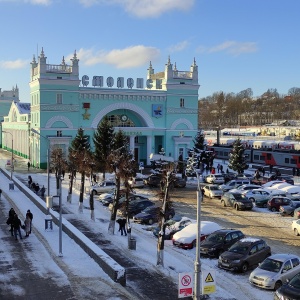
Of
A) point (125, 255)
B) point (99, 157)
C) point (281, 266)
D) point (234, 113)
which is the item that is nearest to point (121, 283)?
point (125, 255)

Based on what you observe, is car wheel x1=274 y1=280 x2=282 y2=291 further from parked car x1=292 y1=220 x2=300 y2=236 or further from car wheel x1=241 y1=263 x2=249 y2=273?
parked car x1=292 y1=220 x2=300 y2=236

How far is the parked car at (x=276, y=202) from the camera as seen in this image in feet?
114

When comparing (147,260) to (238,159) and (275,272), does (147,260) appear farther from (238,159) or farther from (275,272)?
(238,159)

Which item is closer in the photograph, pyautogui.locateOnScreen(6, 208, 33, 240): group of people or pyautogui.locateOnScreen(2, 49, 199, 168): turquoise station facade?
pyautogui.locateOnScreen(6, 208, 33, 240): group of people

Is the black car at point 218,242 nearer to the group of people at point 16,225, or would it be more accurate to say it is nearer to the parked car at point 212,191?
the group of people at point 16,225

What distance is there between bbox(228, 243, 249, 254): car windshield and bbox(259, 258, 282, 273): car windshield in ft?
5.95

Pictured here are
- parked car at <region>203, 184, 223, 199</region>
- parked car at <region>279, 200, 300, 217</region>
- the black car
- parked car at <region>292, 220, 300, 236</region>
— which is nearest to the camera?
the black car

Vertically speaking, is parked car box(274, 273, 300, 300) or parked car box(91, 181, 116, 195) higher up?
parked car box(91, 181, 116, 195)

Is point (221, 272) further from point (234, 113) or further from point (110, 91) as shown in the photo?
point (234, 113)

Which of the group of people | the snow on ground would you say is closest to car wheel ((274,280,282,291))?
the snow on ground

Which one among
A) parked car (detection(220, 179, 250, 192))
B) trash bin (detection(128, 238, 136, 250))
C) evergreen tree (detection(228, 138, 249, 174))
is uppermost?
evergreen tree (detection(228, 138, 249, 174))

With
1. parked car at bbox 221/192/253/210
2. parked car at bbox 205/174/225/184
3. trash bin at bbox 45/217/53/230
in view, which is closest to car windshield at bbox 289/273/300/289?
trash bin at bbox 45/217/53/230

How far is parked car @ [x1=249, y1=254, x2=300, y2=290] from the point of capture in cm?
1784

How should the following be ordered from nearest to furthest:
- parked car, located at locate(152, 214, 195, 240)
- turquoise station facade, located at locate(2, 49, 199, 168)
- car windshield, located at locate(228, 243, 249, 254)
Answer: car windshield, located at locate(228, 243, 249, 254)
parked car, located at locate(152, 214, 195, 240)
turquoise station facade, located at locate(2, 49, 199, 168)
